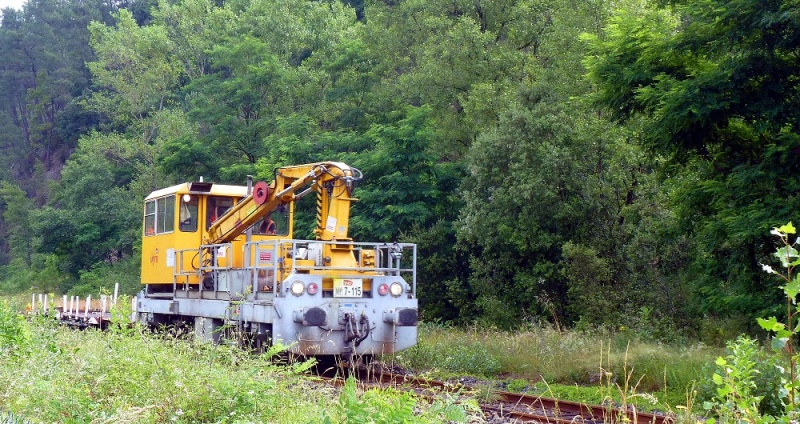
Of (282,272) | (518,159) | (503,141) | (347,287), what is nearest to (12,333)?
(282,272)

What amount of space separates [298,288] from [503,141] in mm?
12211

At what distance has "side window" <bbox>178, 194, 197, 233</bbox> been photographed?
1664 centimetres

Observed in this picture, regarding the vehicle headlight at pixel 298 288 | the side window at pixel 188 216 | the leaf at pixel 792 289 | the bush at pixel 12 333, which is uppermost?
the side window at pixel 188 216

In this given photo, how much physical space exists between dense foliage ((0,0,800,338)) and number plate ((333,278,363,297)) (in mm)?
6075

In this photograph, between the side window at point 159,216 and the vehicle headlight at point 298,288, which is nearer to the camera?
the vehicle headlight at point 298,288

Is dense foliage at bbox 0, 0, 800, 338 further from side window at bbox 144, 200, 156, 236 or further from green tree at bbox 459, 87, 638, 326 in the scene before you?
side window at bbox 144, 200, 156, 236

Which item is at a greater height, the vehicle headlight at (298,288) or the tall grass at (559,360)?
the vehicle headlight at (298,288)

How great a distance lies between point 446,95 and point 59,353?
23.1 metres

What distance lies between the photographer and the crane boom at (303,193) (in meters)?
13.9

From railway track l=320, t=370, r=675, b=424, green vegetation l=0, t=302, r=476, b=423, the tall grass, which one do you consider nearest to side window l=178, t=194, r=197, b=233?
the tall grass

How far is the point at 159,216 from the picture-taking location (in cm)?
1759

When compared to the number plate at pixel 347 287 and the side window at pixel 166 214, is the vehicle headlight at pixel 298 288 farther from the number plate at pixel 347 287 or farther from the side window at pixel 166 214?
the side window at pixel 166 214

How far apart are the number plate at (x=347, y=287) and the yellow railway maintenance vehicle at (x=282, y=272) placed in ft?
0.05

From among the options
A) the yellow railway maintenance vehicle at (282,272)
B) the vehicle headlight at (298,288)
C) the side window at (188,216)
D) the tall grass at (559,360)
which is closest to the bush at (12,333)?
the yellow railway maintenance vehicle at (282,272)
